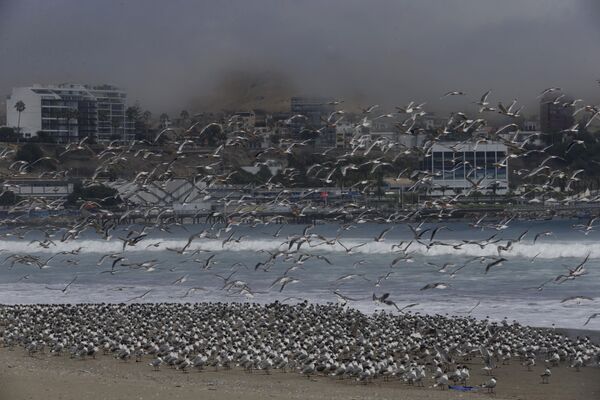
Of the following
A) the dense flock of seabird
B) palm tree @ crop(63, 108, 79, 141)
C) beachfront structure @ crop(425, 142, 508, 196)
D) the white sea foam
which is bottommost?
the white sea foam

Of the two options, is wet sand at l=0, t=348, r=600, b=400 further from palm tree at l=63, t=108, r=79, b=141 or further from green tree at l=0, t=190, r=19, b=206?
palm tree at l=63, t=108, r=79, b=141

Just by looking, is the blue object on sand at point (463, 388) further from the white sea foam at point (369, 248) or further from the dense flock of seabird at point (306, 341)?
the white sea foam at point (369, 248)

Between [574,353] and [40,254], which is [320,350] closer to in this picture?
[574,353]

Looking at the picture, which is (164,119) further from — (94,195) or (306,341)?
(306,341)

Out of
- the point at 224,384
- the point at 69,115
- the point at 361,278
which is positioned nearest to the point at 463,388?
the point at 224,384

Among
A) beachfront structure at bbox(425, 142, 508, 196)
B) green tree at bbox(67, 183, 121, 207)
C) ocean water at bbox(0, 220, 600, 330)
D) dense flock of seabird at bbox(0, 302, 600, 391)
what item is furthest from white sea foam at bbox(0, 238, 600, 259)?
dense flock of seabird at bbox(0, 302, 600, 391)

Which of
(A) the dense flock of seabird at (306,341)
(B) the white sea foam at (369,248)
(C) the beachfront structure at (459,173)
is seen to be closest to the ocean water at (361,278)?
(B) the white sea foam at (369,248)
